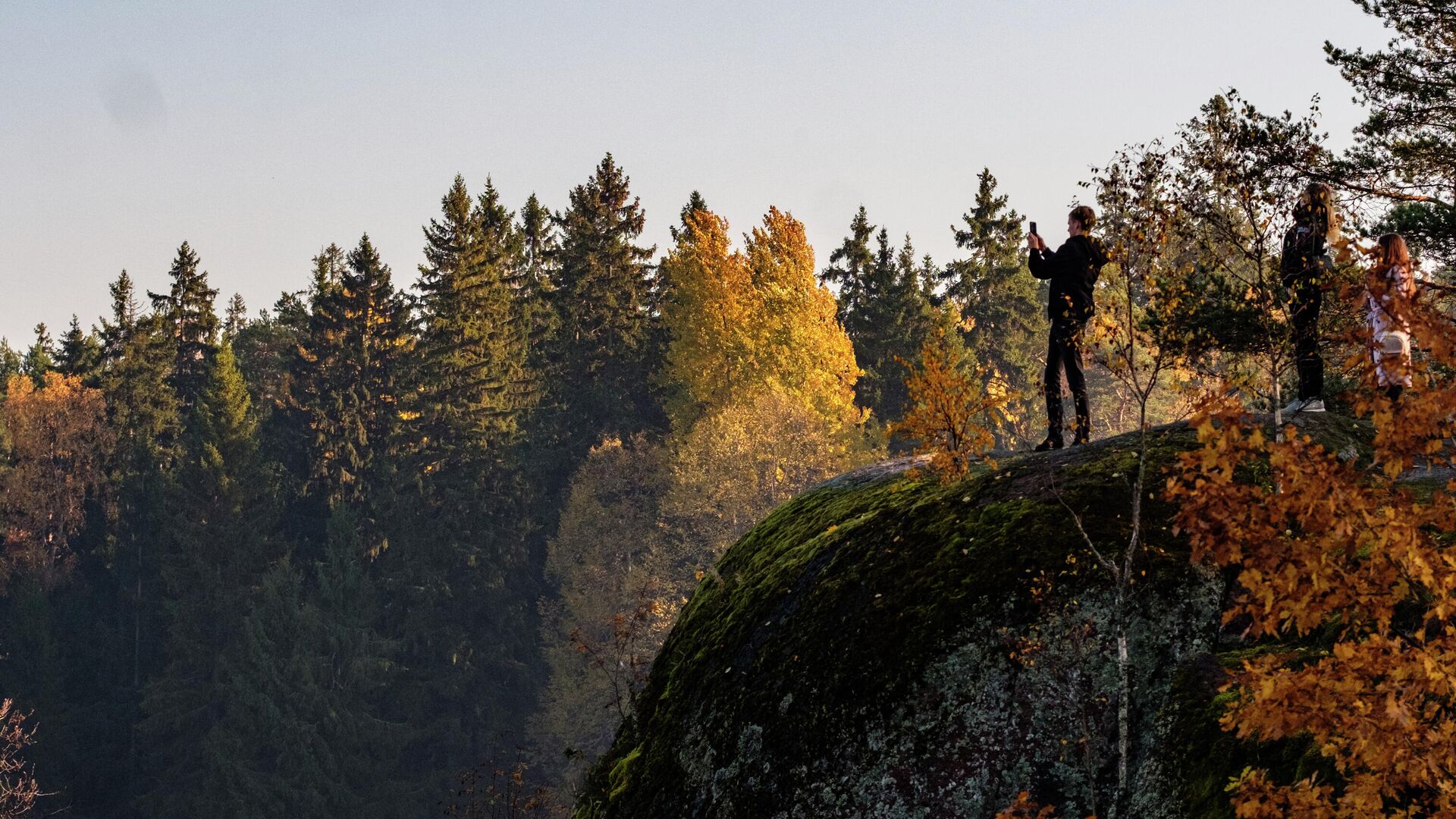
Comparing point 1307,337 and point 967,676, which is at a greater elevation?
point 1307,337

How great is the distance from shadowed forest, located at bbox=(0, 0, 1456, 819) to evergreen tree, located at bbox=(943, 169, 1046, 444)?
5.7 inches

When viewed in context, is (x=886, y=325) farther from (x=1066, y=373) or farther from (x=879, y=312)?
(x=1066, y=373)

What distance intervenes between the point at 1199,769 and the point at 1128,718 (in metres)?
0.46

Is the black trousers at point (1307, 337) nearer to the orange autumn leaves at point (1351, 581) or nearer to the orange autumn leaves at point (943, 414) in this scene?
the orange autumn leaves at point (943, 414)

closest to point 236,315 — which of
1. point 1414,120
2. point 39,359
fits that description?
point 39,359

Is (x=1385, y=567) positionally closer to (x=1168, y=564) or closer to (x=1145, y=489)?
(x=1168, y=564)

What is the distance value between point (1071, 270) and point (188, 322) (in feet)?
227

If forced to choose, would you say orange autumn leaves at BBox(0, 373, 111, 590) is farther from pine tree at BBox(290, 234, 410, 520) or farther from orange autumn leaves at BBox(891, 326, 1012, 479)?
orange autumn leaves at BBox(891, 326, 1012, 479)

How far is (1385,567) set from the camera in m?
3.77

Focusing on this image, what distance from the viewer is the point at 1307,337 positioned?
21.2ft

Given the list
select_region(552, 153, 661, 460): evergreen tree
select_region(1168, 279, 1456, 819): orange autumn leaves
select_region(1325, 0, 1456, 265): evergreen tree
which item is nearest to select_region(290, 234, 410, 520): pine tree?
select_region(552, 153, 661, 460): evergreen tree

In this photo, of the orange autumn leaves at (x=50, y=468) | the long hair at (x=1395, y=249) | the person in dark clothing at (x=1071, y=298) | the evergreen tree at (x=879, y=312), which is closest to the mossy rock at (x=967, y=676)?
the person in dark clothing at (x=1071, y=298)

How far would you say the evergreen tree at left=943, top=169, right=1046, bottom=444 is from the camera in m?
52.0

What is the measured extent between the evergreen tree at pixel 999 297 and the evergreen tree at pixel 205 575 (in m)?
33.1
